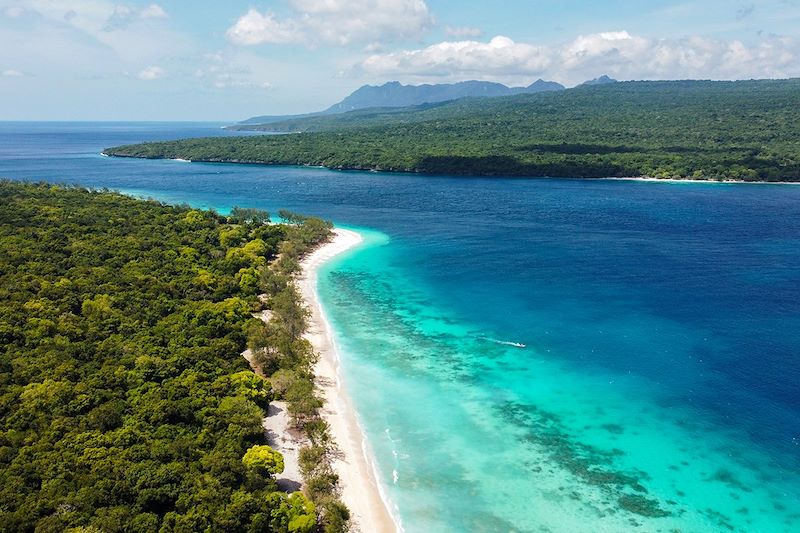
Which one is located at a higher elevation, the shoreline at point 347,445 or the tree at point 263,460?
the tree at point 263,460

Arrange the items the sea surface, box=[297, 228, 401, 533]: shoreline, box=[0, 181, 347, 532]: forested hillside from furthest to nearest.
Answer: the sea surface < box=[297, 228, 401, 533]: shoreline < box=[0, 181, 347, 532]: forested hillside

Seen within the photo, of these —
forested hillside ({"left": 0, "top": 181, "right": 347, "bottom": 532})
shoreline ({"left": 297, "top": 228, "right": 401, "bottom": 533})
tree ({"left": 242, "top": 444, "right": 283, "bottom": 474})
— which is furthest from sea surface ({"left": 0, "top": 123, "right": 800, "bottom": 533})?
forested hillside ({"left": 0, "top": 181, "right": 347, "bottom": 532})

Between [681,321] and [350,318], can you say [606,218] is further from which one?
[350,318]

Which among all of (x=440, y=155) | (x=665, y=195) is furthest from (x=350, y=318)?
(x=440, y=155)

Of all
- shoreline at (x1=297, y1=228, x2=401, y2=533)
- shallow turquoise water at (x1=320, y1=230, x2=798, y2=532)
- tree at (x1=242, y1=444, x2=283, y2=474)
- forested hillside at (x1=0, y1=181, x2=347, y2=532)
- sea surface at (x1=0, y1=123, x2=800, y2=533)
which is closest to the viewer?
forested hillside at (x1=0, y1=181, x2=347, y2=532)

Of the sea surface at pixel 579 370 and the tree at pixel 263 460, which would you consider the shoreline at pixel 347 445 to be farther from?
the tree at pixel 263 460

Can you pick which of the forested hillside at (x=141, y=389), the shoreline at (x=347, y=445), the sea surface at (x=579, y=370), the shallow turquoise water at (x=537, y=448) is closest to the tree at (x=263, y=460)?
the forested hillside at (x=141, y=389)

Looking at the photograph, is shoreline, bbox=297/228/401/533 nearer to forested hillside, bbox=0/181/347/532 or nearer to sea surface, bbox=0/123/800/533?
sea surface, bbox=0/123/800/533
